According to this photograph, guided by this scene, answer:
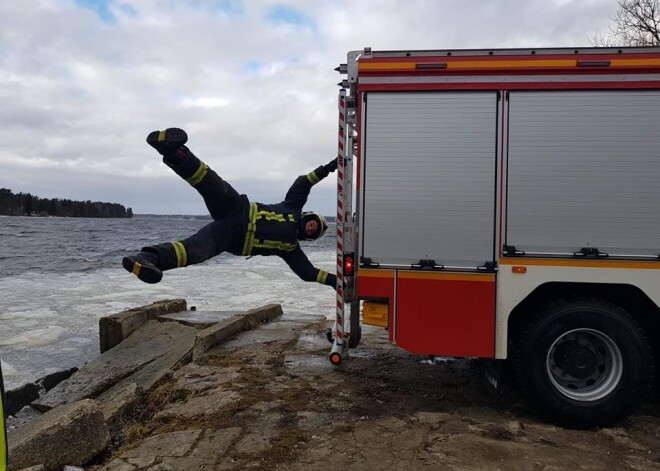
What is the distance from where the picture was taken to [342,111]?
5.14 meters

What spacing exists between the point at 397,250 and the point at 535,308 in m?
1.32

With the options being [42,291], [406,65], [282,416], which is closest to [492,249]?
[406,65]

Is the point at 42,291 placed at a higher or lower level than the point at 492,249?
lower

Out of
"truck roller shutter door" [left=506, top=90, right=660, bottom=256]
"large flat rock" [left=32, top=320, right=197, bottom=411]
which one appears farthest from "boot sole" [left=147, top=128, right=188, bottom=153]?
"truck roller shutter door" [left=506, top=90, right=660, bottom=256]

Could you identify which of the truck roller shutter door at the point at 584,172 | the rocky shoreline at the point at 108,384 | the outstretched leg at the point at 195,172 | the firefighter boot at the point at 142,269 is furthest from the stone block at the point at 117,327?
the truck roller shutter door at the point at 584,172

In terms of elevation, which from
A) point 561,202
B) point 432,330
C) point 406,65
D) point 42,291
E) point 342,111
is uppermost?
point 406,65

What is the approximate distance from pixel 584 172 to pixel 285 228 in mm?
3204

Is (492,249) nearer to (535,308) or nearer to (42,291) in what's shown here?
(535,308)

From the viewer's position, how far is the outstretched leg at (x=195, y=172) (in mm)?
5238

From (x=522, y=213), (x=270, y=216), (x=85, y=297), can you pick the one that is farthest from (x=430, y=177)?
(x=85, y=297)

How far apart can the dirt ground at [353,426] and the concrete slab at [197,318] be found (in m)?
2.94

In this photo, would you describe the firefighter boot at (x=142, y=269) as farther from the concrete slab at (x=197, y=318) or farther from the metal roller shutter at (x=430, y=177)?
the concrete slab at (x=197, y=318)

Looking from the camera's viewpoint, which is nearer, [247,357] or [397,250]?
[397,250]

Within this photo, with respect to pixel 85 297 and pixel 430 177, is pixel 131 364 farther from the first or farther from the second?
pixel 85 297
